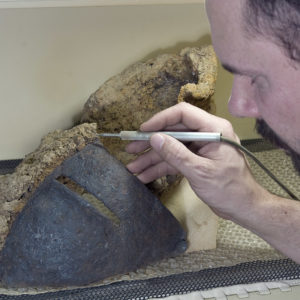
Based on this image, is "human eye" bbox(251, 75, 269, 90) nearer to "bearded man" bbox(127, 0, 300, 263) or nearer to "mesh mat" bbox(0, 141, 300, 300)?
"bearded man" bbox(127, 0, 300, 263)

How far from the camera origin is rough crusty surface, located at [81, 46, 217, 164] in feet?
4.12

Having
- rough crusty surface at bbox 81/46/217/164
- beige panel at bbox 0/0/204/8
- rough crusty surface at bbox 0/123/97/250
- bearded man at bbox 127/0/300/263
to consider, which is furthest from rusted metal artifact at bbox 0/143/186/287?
beige panel at bbox 0/0/204/8

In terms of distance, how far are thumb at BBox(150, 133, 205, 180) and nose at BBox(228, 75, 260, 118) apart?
0.50 ft

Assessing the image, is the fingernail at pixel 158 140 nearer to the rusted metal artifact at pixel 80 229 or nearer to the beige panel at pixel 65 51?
the rusted metal artifact at pixel 80 229

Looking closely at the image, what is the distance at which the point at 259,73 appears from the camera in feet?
2.28

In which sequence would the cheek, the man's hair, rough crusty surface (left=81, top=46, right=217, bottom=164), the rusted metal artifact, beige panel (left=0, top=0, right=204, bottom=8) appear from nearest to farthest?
1. the man's hair
2. the cheek
3. the rusted metal artifact
4. beige panel (left=0, top=0, right=204, bottom=8)
5. rough crusty surface (left=81, top=46, right=217, bottom=164)

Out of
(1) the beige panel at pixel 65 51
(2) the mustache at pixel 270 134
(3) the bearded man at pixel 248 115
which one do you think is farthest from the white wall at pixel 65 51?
(2) the mustache at pixel 270 134

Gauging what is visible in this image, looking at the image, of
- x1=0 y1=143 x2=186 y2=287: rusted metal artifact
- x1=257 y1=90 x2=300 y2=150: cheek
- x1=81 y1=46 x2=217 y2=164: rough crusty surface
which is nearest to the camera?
x1=257 y1=90 x2=300 y2=150: cheek

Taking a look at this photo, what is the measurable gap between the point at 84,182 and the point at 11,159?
1.46ft

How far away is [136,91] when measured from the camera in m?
1.28

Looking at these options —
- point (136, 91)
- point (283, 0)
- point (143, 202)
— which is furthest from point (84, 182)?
point (283, 0)

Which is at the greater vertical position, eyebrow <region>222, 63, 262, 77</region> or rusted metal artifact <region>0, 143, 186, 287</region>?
eyebrow <region>222, 63, 262, 77</region>

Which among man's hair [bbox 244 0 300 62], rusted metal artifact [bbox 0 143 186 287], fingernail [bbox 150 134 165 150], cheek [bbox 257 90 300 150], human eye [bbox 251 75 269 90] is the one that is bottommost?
rusted metal artifact [bbox 0 143 186 287]

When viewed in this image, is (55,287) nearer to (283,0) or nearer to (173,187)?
(173,187)
